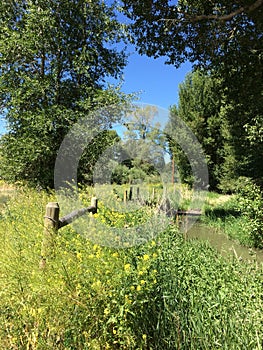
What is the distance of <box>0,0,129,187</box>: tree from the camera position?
689 cm

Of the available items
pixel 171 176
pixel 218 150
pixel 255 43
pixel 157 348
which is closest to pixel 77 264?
pixel 157 348

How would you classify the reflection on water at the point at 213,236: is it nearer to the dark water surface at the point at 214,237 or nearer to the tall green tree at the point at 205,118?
the dark water surface at the point at 214,237

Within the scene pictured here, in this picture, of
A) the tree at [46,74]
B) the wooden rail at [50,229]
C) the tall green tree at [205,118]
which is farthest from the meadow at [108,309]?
the tall green tree at [205,118]

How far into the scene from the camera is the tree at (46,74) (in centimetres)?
689

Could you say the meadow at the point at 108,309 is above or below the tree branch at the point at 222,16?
below

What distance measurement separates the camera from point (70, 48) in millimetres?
7457

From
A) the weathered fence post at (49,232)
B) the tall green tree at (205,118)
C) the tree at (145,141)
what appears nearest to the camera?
the weathered fence post at (49,232)

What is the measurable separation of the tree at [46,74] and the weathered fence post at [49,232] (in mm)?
5002

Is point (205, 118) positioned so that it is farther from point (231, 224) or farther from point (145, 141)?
point (231, 224)

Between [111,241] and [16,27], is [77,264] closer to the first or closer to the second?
[111,241]

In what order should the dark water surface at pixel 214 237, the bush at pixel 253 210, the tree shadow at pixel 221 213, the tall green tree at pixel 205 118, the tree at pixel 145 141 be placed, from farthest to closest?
the tall green tree at pixel 205 118
the tree shadow at pixel 221 213
the tree at pixel 145 141
the dark water surface at pixel 214 237
the bush at pixel 253 210

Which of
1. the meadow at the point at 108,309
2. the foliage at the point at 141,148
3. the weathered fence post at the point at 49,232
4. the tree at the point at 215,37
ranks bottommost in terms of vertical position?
the meadow at the point at 108,309

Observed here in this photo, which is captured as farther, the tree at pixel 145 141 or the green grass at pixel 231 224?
the tree at pixel 145 141

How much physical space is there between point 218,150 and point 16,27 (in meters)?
13.5
